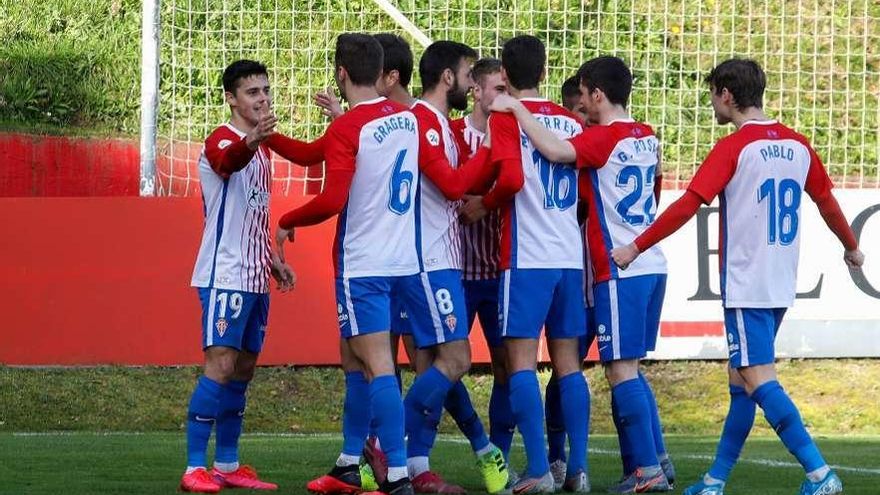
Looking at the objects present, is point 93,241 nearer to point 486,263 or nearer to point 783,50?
point 486,263

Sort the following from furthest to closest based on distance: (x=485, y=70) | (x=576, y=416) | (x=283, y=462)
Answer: (x=283, y=462)
(x=485, y=70)
(x=576, y=416)

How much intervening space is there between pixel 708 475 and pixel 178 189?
8.19 metres

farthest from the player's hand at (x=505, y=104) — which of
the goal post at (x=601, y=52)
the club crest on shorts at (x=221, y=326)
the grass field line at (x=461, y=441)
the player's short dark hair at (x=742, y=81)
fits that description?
the goal post at (x=601, y=52)

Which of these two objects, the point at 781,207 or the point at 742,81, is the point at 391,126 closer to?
the point at 742,81

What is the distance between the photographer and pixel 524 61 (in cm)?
793

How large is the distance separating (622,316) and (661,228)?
2.01 ft

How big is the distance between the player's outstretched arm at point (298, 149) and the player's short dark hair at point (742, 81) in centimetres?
193

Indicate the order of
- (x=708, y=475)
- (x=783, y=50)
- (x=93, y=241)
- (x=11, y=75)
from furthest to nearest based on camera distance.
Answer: (x=11, y=75)
(x=783, y=50)
(x=93, y=241)
(x=708, y=475)

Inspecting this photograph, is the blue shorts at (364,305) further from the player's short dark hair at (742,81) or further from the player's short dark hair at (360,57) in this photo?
the player's short dark hair at (742,81)

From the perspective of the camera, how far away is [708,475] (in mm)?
7602

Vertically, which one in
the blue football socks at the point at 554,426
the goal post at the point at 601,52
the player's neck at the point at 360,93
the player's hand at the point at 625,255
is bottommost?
the blue football socks at the point at 554,426

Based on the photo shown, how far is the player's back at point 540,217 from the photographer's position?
25.6ft

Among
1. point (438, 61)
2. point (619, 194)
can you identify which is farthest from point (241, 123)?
point (619, 194)

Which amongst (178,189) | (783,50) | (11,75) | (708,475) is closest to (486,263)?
(708,475)
